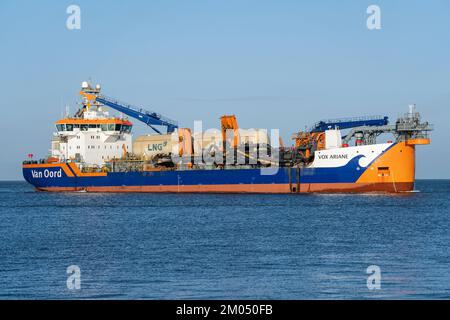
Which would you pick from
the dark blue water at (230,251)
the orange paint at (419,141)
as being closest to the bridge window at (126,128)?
the dark blue water at (230,251)

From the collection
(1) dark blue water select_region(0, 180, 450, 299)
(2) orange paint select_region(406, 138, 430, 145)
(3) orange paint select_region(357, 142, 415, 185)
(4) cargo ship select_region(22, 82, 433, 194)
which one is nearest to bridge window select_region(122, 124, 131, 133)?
(4) cargo ship select_region(22, 82, 433, 194)

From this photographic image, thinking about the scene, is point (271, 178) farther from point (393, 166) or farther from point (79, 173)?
point (79, 173)

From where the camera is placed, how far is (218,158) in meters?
60.6

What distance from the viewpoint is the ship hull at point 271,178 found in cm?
5291

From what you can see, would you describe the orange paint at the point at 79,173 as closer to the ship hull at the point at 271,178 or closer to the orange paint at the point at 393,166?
the ship hull at the point at 271,178

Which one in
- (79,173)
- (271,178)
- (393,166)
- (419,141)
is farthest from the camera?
(79,173)

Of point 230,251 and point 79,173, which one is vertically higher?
point 79,173

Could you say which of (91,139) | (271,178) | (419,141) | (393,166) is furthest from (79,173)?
(419,141)

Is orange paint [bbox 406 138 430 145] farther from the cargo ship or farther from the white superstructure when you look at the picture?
the white superstructure

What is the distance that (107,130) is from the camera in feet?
231

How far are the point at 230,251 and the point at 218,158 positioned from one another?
117 ft

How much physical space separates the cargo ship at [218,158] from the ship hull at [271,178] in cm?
8

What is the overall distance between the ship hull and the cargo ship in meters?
0.08

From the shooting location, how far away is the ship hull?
52.9 metres
